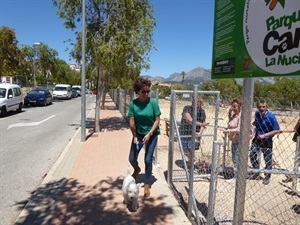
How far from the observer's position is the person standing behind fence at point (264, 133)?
5.60 meters

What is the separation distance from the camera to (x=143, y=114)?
4.87m

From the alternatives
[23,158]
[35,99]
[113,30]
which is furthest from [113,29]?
[35,99]

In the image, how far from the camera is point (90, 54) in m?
12.1

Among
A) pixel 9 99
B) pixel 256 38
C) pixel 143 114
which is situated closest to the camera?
pixel 256 38

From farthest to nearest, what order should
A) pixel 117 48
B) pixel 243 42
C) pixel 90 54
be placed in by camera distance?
pixel 90 54, pixel 117 48, pixel 243 42

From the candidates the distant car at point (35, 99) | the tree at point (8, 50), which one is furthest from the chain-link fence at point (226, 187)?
the tree at point (8, 50)

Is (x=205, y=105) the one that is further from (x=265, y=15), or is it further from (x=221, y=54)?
(x=265, y=15)

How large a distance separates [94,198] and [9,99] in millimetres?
15222

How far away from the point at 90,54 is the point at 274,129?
27.7 ft

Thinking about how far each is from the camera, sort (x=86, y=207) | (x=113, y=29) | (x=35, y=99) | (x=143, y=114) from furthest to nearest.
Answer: (x=35, y=99)
(x=113, y=29)
(x=143, y=114)
(x=86, y=207)

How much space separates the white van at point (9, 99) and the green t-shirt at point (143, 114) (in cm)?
1433

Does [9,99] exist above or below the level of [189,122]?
below

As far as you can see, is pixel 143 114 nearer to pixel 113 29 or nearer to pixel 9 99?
pixel 113 29

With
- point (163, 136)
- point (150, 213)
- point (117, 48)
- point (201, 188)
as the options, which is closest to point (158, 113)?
point (150, 213)
